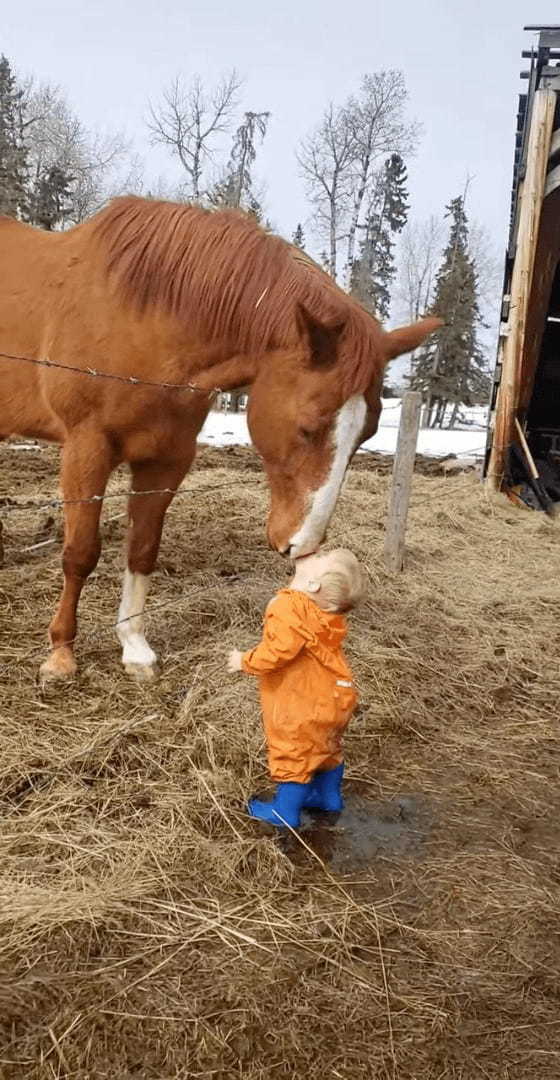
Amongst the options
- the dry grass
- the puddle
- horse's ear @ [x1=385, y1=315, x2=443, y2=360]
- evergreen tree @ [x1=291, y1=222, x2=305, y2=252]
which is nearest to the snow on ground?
the dry grass

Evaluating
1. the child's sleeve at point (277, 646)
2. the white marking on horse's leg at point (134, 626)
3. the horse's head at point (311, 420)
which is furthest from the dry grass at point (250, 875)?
the horse's head at point (311, 420)

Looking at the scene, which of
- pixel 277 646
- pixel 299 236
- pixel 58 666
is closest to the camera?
pixel 277 646

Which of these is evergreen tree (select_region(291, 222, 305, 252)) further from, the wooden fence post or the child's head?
the child's head

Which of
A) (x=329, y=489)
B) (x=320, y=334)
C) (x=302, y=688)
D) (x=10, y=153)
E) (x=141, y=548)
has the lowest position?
(x=302, y=688)

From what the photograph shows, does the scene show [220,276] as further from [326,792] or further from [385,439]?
[385,439]

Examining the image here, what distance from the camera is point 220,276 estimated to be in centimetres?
294

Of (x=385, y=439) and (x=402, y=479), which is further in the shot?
(x=385, y=439)

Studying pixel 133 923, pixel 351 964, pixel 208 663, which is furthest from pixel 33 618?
pixel 351 964

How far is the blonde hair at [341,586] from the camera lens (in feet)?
7.41

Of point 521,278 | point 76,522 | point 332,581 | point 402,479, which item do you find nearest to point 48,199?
point 521,278

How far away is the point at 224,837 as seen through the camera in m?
2.29

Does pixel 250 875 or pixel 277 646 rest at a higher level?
pixel 277 646

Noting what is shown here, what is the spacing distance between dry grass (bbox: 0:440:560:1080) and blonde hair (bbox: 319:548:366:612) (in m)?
0.77

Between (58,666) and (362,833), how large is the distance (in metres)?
1.52
